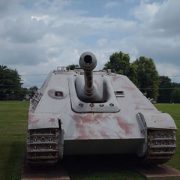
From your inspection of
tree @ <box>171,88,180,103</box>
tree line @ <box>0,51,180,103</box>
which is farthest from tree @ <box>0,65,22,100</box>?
tree @ <box>171,88,180,103</box>

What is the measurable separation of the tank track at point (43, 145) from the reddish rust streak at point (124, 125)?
130 centimetres

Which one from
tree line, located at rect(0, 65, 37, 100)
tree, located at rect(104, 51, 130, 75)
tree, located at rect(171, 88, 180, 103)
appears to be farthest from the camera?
tree, located at rect(171, 88, 180, 103)

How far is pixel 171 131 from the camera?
34.3 feet

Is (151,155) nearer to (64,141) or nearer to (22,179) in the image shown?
(64,141)

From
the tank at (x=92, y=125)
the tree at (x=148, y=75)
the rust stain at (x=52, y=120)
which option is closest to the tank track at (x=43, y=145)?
the tank at (x=92, y=125)

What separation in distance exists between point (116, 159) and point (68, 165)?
1.32m

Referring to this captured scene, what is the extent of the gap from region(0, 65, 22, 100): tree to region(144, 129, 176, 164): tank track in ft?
250

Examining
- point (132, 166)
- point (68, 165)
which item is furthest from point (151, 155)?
point (68, 165)

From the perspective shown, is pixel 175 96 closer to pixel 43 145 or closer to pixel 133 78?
pixel 133 78

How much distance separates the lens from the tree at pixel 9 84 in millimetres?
90844

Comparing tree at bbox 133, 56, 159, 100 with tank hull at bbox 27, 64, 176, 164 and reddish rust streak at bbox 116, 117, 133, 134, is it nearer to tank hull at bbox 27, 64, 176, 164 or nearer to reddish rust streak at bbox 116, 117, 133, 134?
tank hull at bbox 27, 64, 176, 164

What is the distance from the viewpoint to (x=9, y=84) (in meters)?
94.8

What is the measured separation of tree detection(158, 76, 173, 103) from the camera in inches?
4476

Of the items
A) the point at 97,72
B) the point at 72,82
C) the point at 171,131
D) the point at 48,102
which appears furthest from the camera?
the point at 97,72
